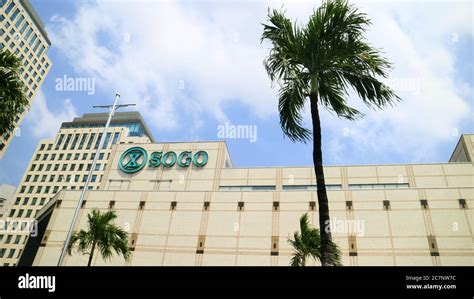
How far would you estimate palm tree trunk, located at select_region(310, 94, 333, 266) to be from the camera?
8.70 meters

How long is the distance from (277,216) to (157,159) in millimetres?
22755

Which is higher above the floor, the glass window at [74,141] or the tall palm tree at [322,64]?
the glass window at [74,141]

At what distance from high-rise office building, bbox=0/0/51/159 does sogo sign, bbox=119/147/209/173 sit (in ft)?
156

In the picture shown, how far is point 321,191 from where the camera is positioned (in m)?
9.49

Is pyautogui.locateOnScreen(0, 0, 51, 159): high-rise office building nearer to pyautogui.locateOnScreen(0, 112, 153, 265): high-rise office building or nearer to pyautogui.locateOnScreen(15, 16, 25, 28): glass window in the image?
pyautogui.locateOnScreen(15, 16, 25, 28): glass window

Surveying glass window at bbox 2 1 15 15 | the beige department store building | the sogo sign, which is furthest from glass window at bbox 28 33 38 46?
the beige department store building

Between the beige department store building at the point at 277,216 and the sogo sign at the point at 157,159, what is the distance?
228 centimetres

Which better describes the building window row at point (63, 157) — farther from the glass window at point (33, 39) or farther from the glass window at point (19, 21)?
the glass window at point (19, 21)

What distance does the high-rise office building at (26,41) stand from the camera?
7856 centimetres

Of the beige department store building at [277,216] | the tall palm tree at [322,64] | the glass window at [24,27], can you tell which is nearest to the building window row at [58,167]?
the glass window at [24,27]

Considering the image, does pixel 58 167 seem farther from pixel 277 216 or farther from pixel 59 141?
pixel 277 216

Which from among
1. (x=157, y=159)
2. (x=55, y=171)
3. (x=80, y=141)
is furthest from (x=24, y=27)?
(x=157, y=159)

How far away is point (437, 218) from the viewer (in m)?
30.8
